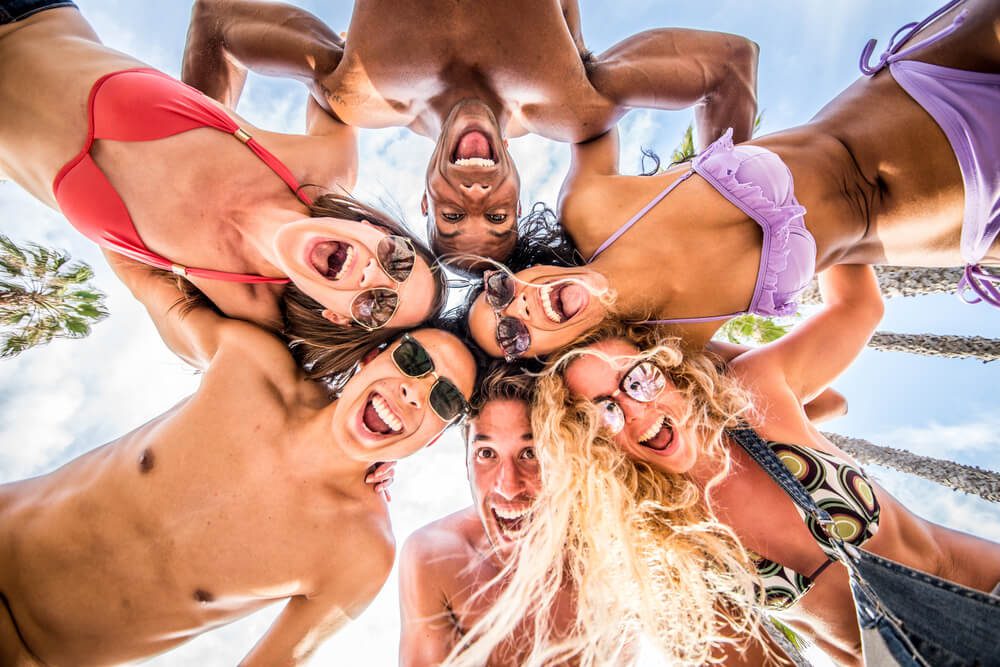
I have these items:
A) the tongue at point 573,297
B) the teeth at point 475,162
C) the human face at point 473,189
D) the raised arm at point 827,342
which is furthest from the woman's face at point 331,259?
the raised arm at point 827,342

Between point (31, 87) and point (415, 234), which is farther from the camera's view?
point (415, 234)

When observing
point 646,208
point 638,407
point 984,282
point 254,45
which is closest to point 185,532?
point 638,407

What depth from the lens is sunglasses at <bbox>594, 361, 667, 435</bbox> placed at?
3.07m

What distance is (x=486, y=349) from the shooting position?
334cm

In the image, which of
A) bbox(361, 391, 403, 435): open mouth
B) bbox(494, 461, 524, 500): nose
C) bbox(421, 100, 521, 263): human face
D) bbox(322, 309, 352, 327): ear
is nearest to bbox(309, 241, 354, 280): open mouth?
bbox(322, 309, 352, 327): ear

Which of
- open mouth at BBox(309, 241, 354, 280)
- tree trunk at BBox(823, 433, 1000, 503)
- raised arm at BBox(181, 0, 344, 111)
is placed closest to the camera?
open mouth at BBox(309, 241, 354, 280)

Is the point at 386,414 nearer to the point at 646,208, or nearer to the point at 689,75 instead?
the point at 646,208

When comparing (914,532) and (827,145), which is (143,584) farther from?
(827,145)

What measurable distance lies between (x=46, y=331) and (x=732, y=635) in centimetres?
994

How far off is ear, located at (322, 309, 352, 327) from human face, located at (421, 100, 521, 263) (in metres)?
0.91

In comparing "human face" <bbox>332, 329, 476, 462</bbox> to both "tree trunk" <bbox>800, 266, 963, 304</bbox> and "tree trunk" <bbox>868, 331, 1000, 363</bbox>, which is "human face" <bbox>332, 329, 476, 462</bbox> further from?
"tree trunk" <bbox>868, 331, 1000, 363</bbox>

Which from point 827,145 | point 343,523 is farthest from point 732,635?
point 827,145

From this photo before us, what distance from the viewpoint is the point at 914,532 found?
293cm

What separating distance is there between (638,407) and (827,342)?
1.83 m
